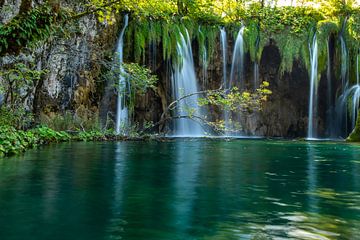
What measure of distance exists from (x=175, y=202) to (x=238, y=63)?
24.6 meters

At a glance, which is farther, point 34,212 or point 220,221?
point 34,212

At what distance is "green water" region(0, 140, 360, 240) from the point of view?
3777 mm

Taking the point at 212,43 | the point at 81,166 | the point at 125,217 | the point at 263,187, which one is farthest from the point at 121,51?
the point at 125,217

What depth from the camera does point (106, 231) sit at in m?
3.75

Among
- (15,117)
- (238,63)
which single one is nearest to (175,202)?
(15,117)

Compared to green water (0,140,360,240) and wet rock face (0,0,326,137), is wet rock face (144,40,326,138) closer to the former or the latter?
wet rock face (0,0,326,137)

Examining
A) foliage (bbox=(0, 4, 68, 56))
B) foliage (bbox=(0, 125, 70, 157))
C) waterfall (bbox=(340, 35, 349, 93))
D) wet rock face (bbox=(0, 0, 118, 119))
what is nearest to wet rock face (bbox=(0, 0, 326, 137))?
wet rock face (bbox=(0, 0, 118, 119))

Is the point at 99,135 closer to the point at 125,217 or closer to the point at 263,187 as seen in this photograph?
the point at 263,187

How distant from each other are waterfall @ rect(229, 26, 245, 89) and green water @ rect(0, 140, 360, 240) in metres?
20.4

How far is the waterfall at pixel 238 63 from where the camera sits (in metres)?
28.2

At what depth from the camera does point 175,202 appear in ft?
16.7

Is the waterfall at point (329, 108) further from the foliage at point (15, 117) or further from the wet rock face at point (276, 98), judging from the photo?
the foliage at point (15, 117)

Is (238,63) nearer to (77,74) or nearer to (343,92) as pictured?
(343,92)

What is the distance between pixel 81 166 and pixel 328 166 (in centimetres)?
528
